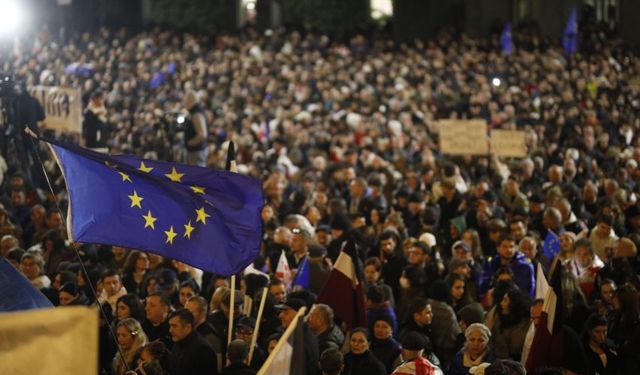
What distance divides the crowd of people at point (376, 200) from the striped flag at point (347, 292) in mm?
119

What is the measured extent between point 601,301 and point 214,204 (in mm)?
3698

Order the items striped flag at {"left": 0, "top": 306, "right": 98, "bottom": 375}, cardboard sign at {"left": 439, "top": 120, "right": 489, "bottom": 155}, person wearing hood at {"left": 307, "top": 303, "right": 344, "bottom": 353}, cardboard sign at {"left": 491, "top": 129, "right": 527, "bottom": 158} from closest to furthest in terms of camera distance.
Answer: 1. striped flag at {"left": 0, "top": 306, "right": 98, "bottom": 375}
2. person wearing hood at {"left": 307, "top": 303, "right": 344, "bottom": 353}
3. cardboard sign at {"left": 491, "top": 129, "right": 527, "bottom": 158}
4. cardboard sign at {"left": 439, "top": 120, "right": 489, "bottom": 155}

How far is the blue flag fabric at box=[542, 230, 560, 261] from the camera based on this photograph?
1277cm

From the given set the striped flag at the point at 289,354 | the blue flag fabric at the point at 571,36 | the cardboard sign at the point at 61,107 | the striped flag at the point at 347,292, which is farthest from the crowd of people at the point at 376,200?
the striped flag at the point at 289,354

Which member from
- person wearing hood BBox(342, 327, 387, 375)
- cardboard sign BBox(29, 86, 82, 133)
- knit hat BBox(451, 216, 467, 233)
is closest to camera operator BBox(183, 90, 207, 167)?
cardboard sign BBox(29, 86, 82, 133)

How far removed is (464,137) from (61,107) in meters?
6.13

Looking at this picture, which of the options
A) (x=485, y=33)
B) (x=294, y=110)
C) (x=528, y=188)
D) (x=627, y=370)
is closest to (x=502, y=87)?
(x=294, y=110)

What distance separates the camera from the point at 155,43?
35.0 m

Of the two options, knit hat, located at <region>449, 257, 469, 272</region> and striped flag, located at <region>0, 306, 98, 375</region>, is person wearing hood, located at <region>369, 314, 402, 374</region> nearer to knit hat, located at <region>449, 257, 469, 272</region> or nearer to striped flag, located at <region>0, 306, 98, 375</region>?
knit hat, located at <region>449, 257, 469, 272</region>

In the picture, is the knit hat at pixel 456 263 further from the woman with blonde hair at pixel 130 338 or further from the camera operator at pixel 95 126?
the camera operator at pixel 95 126

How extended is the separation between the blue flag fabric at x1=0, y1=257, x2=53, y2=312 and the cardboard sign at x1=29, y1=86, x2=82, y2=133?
29.6 feet

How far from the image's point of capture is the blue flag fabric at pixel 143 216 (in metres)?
8.00

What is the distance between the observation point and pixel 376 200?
16.1 metres

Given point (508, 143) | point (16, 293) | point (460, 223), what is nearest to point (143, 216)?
point (16, 293)
